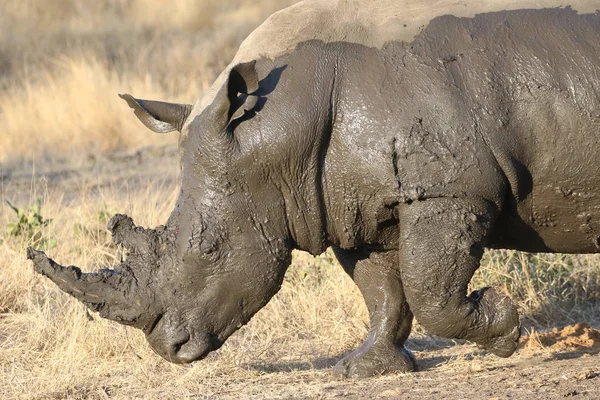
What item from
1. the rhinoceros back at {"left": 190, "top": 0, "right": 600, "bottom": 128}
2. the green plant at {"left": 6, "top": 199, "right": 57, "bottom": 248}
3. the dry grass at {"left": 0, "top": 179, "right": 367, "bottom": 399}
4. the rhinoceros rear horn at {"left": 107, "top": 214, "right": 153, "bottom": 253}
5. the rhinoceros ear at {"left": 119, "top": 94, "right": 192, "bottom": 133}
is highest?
the rhinoceros back at {"left": 190, "top": 0, "right": 600, "bottom": 128}

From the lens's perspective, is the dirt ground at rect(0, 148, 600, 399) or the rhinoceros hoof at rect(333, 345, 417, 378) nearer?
the dirt ground at rect(0, 148, 600, 399)

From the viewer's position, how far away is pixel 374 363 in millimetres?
5918

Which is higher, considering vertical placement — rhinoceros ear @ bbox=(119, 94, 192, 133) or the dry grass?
rhinoceros ear @ bbox=(119, 94, 192, 133)

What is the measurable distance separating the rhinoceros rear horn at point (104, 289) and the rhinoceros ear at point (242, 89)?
914 mm

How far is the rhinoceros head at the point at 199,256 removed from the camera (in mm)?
5180

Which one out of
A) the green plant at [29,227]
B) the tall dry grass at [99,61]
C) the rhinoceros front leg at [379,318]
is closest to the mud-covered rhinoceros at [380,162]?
the rhinoceros front leg at [379,318]

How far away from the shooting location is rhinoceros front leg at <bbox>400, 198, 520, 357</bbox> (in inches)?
197

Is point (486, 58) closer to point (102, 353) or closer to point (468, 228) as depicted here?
point (468, 228)

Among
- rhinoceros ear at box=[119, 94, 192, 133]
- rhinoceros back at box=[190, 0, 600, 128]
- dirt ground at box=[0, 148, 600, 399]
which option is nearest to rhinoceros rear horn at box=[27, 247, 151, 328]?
dirt ground at box=[0, 148, 600, 399]

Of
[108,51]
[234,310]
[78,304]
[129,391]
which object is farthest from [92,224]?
[108,51]

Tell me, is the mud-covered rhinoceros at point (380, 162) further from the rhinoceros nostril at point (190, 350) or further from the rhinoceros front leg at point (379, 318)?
the rhinoceros front leg at point (379, 318)

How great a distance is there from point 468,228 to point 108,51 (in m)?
12.2

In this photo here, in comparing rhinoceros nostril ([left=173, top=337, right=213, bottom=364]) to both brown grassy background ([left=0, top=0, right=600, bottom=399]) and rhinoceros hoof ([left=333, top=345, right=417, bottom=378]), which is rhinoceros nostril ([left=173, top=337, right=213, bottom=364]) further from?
rhinoceros hoof ([left=333, top=345, right=417, bottom=378])

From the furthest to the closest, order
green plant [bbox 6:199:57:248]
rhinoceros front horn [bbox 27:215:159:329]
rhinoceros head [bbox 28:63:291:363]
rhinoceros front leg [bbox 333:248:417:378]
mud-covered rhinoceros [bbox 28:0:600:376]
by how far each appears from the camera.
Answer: green plant [bbox 6:199:57:248] < rhinoceros front leg [bbox 333:248:417:378] < rhinoceros front horn [bbox 27:215:159:329] < rhinoceros head [bbox 28:63:291:363] < mud-covered rhinoceros [bbox 28:0:600:376]
